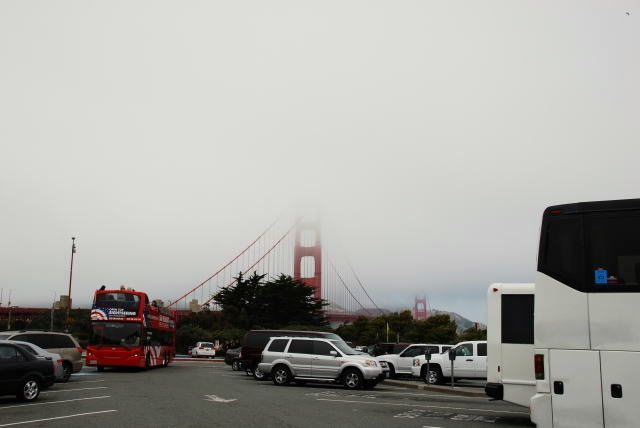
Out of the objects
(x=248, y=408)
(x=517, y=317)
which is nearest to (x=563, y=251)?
(x=517, y=317)

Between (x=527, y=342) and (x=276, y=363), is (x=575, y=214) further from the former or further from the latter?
(x=276, y=363)

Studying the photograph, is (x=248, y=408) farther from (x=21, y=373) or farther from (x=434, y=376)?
(x=434, y=376)

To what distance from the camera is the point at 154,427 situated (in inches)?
439

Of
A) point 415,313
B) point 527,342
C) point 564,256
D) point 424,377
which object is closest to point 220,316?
point 424,377

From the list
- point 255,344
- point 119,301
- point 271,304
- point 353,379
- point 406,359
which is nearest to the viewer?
point 353,379

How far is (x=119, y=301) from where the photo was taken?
94.2ft

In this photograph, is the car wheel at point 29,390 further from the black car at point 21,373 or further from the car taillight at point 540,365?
the car taillight at point 540,365

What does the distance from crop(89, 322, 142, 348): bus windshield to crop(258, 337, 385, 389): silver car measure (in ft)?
28.9

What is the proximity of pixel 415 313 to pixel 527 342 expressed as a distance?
13051 cm

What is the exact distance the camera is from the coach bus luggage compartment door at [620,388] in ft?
25.3

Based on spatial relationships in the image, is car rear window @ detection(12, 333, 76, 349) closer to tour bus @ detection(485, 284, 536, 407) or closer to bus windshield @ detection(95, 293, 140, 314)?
bus windshield @ detection(95, 293, 140, 314)

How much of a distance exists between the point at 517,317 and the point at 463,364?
10463mm

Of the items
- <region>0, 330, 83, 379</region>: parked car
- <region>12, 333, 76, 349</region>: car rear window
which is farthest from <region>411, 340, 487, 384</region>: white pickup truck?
<region>12, 333, 76, 349</region>: car rear window

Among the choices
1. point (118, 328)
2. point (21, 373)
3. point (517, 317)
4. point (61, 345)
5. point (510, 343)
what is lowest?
point (21, 373)
